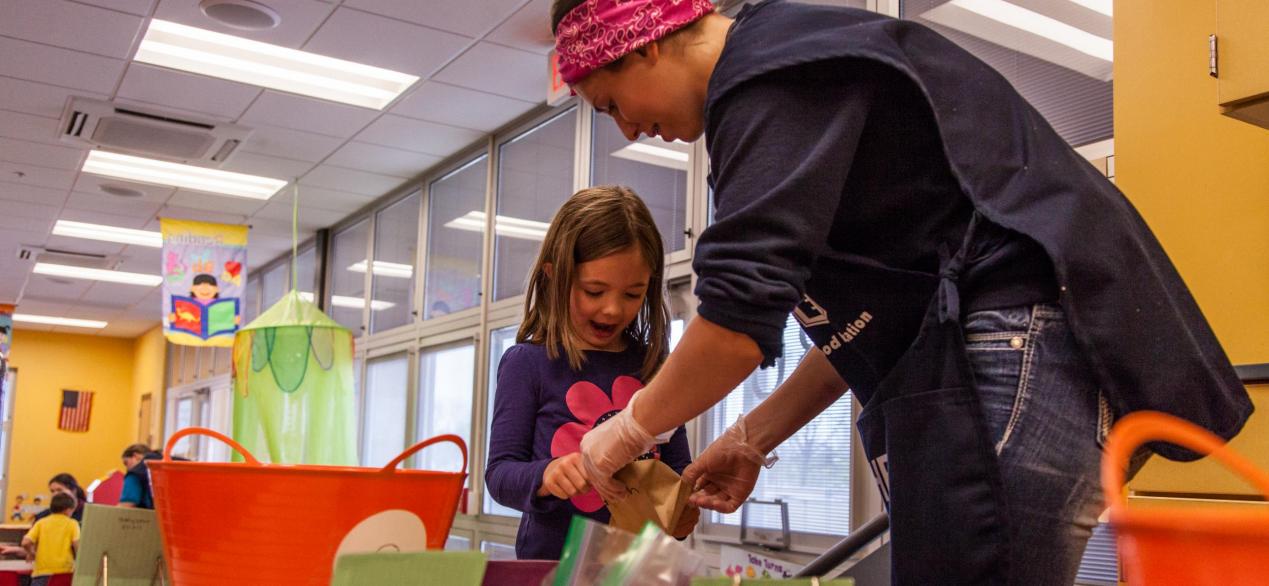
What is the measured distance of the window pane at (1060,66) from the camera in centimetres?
250

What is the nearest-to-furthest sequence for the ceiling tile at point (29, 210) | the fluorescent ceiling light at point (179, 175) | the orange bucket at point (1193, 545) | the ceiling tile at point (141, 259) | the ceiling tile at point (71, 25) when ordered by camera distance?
the orange bucket at point (1193, 545), the ceiling tile at point (71, 25), the fluorescent ceiling light at point (179, 175), the ceiling tile at point (29, 210), the ceiling tile at point (141, 259)

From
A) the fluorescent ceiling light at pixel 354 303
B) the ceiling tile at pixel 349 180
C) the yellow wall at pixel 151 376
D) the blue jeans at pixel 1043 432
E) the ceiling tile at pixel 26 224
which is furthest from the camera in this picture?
the yellow wall at pixel 151 376

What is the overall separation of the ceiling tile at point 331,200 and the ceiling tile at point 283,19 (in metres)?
2.46

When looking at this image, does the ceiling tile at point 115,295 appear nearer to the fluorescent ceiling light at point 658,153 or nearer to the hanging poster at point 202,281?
the hanging poster at point 202,281

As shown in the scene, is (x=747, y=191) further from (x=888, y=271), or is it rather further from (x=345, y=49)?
(x=345, y=49)

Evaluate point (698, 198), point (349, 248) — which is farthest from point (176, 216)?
point (698, 198)

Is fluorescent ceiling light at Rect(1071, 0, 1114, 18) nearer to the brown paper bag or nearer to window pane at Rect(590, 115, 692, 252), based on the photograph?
window pane at Rect(590, 115, 692, 252)

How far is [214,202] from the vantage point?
7203 millimetres

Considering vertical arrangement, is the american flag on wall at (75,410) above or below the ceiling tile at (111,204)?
below

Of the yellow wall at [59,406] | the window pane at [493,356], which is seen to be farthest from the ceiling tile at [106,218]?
the yellow wall at [59,406]

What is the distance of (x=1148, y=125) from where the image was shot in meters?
1.88

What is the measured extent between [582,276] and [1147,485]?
99cm

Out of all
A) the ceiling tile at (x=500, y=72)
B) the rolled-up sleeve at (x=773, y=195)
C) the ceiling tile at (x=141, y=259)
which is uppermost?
the ceiling tile at (x=500, y=72)

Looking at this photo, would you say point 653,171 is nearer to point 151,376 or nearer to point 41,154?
point 41,154
